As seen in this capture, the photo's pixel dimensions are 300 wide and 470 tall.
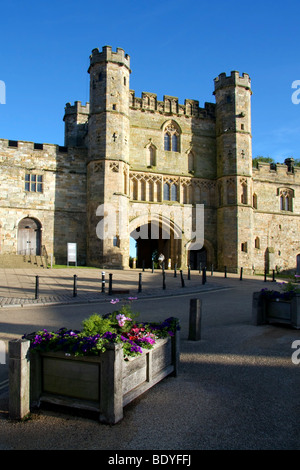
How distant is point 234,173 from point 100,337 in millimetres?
27340

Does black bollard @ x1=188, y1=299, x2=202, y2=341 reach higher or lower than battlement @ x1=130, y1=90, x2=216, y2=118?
lower

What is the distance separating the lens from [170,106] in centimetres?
3067

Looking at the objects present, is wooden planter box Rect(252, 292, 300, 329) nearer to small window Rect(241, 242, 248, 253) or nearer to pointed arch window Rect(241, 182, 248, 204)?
small window Rect(241, 242, 248, 253)

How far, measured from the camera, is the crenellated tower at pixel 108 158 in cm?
2584

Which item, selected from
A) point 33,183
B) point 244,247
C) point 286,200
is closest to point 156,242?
point 244,247

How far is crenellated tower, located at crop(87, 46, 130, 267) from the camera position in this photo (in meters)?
25.8

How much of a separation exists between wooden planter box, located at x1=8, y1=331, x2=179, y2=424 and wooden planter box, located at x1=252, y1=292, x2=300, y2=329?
4.66 meters

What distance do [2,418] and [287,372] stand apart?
3.88 metres

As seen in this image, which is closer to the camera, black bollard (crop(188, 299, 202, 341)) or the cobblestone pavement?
black bollard (crop(188, 299, 202, 341))

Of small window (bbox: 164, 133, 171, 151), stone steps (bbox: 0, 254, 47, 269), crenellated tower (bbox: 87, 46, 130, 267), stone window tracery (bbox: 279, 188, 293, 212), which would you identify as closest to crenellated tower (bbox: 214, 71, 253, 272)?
small window (bbox: 164, 133, 171, 151)

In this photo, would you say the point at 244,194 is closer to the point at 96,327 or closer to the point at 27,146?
the point at 27,146

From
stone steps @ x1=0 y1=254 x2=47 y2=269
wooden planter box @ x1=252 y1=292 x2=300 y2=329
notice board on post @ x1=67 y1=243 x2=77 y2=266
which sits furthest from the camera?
notice board on post @ x1=67 y1=243 x2=77 y2=266

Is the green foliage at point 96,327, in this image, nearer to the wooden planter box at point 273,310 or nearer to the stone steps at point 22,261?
the wooden planter box at point 273,310
